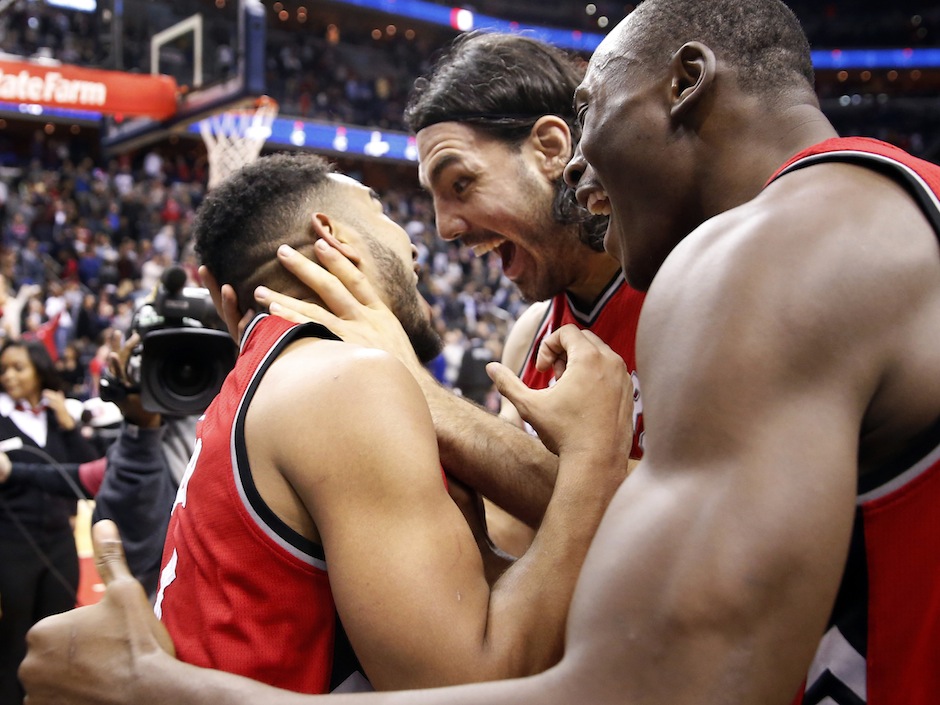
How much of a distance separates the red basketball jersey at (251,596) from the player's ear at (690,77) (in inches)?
32.4

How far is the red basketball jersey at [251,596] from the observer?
1546 mm

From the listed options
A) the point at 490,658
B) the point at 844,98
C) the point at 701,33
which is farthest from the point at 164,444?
the point at 844,98

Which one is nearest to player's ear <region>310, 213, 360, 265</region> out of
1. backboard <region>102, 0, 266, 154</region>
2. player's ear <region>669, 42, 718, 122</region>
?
player's ear <region>669, 42, 718, 122</region>

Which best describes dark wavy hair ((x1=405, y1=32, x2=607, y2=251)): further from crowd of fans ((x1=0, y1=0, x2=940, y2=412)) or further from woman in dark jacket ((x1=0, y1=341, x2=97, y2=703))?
woman in dark jacket ((x1=0, y1=341, x2=97, y2=703))

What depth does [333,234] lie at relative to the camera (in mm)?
2086

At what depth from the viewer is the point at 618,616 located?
983 millimetres

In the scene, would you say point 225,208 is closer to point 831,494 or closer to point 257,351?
point 257,351

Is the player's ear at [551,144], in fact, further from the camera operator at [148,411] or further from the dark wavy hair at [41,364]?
the dark wavy hair at [41,364]

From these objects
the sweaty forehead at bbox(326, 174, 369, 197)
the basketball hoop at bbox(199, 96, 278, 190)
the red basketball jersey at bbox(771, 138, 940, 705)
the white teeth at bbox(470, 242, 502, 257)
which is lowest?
the red basketball jersey at bbox(771, 138, 940, 705)

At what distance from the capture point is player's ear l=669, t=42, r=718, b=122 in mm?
1337

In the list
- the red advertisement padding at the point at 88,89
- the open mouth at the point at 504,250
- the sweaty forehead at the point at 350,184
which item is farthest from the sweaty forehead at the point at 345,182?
the red advertisement padding at the point at 88,89

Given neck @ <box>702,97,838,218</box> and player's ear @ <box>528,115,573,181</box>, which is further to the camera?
player's ear @ <box>528,115,573,181</box>

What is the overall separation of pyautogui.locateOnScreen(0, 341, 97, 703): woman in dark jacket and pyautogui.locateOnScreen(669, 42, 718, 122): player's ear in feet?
11.3

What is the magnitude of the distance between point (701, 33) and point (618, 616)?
2.94 ft
